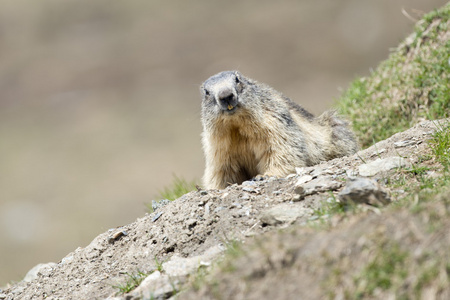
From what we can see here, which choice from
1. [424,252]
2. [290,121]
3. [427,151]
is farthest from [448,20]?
[424,252]

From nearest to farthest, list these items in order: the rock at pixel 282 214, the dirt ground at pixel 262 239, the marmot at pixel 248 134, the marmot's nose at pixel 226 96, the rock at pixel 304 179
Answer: the dirt ground at pixel 262 239
the rock at pixel 282 214
the rock at pixel 304 179
the marmot's nose at pixel 226 96
the marmot at pixel 248 134

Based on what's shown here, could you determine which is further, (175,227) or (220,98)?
(220,98)

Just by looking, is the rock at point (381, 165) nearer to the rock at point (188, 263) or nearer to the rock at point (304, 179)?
the rock at point (304, 179)

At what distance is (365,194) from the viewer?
14.5 ft

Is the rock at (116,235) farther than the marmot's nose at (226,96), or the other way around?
the marmot's nose at (226,96)

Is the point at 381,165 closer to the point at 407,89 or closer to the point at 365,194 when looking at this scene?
the point at 365,194

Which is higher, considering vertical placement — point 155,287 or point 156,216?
point 156,216

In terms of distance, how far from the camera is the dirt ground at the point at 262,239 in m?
3.54

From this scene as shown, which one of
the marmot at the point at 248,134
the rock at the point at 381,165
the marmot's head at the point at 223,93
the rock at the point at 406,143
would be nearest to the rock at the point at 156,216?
the marmot at the point at 248,134

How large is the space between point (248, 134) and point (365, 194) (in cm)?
280

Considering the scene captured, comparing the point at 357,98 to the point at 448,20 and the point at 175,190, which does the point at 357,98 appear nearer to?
the point at 448,20

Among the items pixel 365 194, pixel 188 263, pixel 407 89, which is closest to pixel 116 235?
pixel 188 263

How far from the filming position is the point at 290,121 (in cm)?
731

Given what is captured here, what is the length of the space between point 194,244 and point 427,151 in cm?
238
